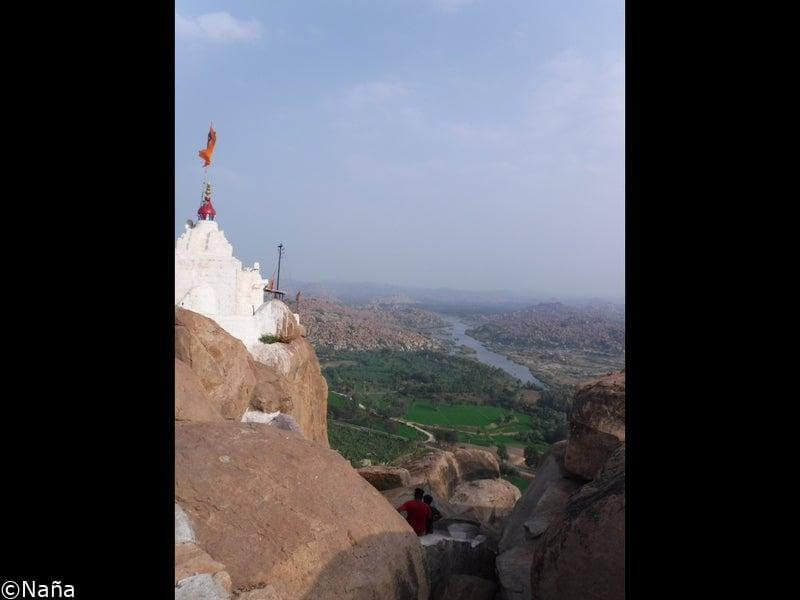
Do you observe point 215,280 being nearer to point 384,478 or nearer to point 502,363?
point 384,478

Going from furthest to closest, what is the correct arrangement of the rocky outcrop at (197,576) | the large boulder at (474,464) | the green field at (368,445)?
the green field at (368,445) < the large boulder at (474,464) < the rocky outcrop at (197,576)

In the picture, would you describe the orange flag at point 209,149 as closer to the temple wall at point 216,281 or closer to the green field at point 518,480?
the temple wall at point 216,281

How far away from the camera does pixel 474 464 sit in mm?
16875

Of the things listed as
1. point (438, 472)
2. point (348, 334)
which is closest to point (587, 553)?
point (438, 472)

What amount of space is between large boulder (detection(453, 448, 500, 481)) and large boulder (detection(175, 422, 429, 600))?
11.5 metres

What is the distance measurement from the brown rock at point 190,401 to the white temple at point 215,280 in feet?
21.1

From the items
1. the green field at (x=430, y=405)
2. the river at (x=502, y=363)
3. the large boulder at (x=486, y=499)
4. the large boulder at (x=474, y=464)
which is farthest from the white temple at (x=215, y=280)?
the river at (x=502, y=363)

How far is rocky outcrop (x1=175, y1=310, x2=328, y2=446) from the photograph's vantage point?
9.92 m

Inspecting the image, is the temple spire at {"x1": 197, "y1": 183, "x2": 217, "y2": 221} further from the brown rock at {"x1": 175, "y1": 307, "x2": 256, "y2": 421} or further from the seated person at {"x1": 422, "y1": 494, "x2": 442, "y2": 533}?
the seated person at {"x1": 422, "y1": 494, "x2": 442, "y2": 533}

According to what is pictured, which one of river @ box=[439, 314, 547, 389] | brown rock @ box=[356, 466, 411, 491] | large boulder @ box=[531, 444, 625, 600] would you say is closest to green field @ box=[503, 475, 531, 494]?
brown rock @ box=[356, 466, 411, 491]

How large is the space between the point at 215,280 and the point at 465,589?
11.0m

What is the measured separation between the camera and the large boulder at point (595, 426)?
7.04 metres
